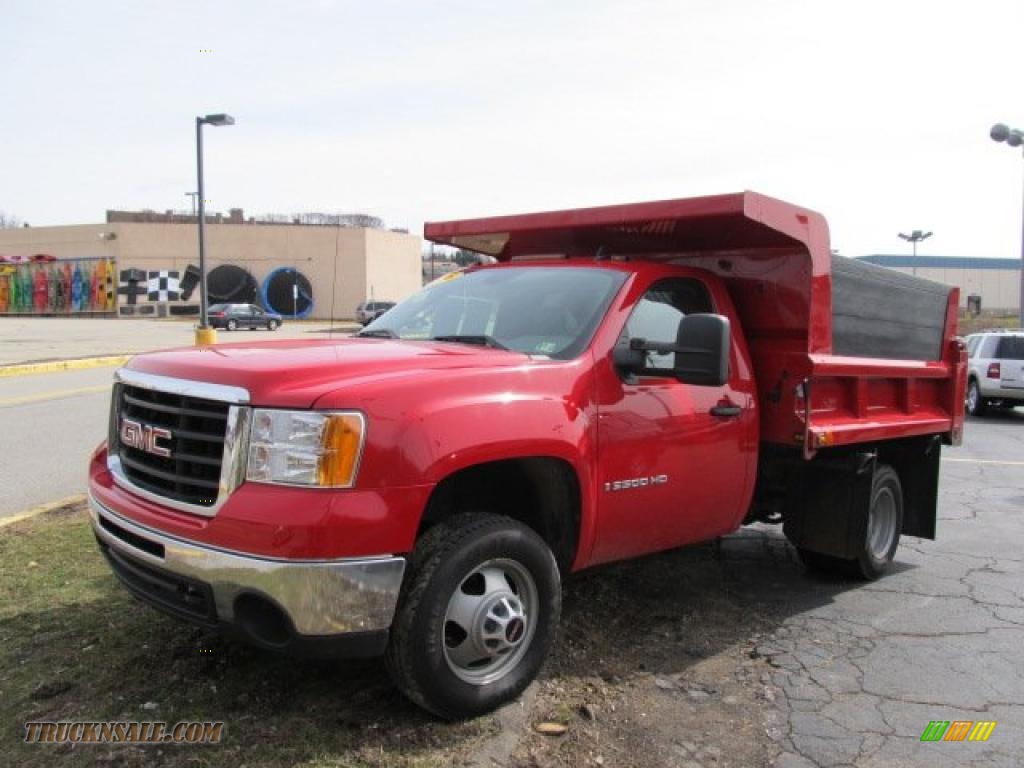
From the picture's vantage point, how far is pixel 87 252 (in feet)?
187

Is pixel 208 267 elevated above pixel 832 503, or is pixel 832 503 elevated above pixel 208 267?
pixel 208 267

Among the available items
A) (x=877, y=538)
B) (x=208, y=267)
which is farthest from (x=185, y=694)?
(x=208, y=267)

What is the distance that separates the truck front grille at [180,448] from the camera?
313cm

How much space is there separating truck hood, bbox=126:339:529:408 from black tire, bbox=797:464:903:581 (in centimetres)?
295

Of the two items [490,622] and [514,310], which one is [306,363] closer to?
[490,622]

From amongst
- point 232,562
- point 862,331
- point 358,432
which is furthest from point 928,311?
point 232,562

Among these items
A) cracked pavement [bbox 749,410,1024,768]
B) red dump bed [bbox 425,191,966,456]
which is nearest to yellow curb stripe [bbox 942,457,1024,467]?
cracked pavement [bbox 749,410,1024,768]

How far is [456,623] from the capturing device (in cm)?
334

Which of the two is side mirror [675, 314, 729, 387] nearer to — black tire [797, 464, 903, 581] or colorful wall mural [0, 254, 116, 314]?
black tire [797, 464, 903, 581]

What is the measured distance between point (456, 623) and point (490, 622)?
149 mm

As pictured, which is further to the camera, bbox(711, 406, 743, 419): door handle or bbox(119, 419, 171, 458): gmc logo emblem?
bbox(711, 406, 743, 419): door handle

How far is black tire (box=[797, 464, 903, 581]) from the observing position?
5.47 m

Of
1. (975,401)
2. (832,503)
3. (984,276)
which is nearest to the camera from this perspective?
(832,503)

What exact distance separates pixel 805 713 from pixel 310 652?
7.04ft
